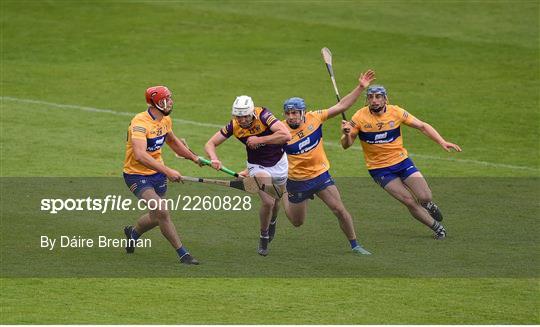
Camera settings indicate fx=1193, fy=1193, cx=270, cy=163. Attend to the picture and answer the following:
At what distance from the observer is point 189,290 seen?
54.8 ft

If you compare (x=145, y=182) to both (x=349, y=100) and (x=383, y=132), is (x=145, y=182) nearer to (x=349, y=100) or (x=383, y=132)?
(x=349, y=100)

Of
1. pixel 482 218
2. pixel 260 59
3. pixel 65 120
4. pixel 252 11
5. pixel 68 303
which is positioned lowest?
pixel 68 303

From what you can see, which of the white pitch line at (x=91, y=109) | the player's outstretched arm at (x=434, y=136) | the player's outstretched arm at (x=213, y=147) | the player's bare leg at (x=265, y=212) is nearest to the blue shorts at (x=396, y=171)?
the player's outstretched arm at (x=434, y=136)

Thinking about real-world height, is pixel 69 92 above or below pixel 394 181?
above

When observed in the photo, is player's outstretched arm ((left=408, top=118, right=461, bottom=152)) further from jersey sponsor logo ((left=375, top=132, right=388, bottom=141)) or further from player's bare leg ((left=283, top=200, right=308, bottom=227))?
player's bare leg ((left=283, top=200, right=308, bottom=227))

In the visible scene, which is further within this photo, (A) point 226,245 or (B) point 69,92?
(B) point 69,92

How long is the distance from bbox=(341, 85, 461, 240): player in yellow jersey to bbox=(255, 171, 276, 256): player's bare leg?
5.46 ft

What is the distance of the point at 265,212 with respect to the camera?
1881 centimetres

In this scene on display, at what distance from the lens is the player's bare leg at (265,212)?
18766mm

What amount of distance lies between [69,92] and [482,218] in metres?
14.7

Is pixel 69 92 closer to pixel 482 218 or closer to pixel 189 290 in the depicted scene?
pixel 482 218

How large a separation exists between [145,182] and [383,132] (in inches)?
169

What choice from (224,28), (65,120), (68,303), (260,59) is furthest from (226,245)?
(224,28)

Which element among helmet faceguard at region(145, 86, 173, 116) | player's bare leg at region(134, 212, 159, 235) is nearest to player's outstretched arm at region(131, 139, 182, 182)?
helmet faceguard at region(145, 86, 173, 116)
